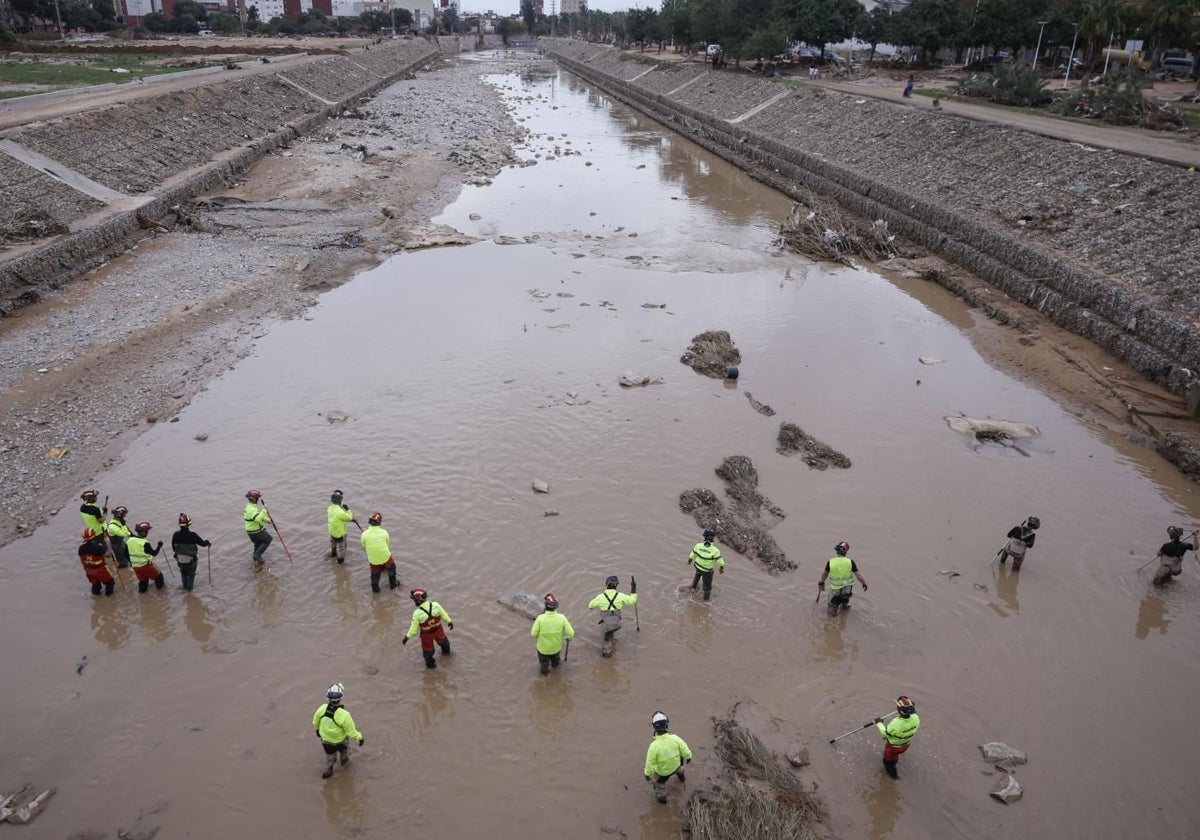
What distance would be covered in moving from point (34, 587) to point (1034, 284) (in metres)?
26.3

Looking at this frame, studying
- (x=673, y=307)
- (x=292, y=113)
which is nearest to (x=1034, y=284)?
(x=673, y=307)

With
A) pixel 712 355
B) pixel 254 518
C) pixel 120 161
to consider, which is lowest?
pixel 254 518

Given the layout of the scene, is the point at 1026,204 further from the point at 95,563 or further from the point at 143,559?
the point at 95,563

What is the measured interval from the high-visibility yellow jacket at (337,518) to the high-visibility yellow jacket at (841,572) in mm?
7573

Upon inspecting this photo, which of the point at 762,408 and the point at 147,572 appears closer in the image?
the point at 147,572

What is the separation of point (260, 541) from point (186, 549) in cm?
104

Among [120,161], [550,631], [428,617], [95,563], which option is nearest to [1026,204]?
[550,631]

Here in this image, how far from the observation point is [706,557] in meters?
10.7

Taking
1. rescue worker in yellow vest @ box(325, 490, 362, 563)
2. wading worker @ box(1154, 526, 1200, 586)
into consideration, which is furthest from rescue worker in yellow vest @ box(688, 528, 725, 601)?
wading worker @ box(1154, 526, 1200, 586)

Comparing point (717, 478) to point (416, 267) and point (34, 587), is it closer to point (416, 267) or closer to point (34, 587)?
point (34, 587)

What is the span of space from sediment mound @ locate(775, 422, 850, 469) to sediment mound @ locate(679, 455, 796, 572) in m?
1.28

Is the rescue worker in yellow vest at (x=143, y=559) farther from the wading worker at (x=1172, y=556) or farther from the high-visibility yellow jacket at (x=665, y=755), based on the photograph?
the wading worker at (x=1172, y=556)

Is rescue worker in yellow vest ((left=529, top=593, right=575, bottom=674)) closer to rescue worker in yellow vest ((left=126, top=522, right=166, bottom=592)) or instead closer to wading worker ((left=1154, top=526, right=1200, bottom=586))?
rescue worker in yellow vest ((left=126, top=522, right=166, bottom=592))

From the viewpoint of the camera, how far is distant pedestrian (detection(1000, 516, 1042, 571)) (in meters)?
11.6
